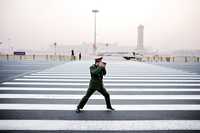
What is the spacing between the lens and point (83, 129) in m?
4.65

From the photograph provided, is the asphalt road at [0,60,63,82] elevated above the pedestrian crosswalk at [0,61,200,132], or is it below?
above

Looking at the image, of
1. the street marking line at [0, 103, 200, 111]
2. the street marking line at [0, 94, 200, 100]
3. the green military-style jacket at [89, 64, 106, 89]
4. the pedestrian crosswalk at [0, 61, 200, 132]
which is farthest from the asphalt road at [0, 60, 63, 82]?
the green military-style jacket at [89, 64, 106, 89]

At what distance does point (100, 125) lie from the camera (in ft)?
16.2

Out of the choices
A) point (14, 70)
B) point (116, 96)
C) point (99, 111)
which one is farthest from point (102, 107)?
point (14, 70)

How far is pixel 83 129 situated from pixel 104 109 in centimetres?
171

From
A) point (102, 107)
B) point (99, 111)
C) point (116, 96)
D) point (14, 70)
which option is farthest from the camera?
point (14, 70)

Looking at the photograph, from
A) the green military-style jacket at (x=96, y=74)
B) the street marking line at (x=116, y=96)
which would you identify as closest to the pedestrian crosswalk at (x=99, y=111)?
the street marking line at (x=116, y=96)

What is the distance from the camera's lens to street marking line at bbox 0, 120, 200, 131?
4719 mm

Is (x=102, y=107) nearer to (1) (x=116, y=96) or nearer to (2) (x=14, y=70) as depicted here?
(1) (x=116, y=96)

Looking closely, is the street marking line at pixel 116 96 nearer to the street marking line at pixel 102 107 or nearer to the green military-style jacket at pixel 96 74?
the street marking line at pixel 102 107

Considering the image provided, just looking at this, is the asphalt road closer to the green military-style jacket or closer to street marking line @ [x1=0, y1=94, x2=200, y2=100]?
street marking line @ [x1=0, y1=94, x2=200, y2=100]

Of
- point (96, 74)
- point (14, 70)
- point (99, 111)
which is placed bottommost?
point (99, 111)

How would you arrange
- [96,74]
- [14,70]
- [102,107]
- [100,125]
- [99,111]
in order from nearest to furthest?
[100,125] < [96,74] < [99,111] < [102,107] < [14,70]

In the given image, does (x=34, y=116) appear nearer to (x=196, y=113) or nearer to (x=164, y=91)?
(x=196, y=113)
